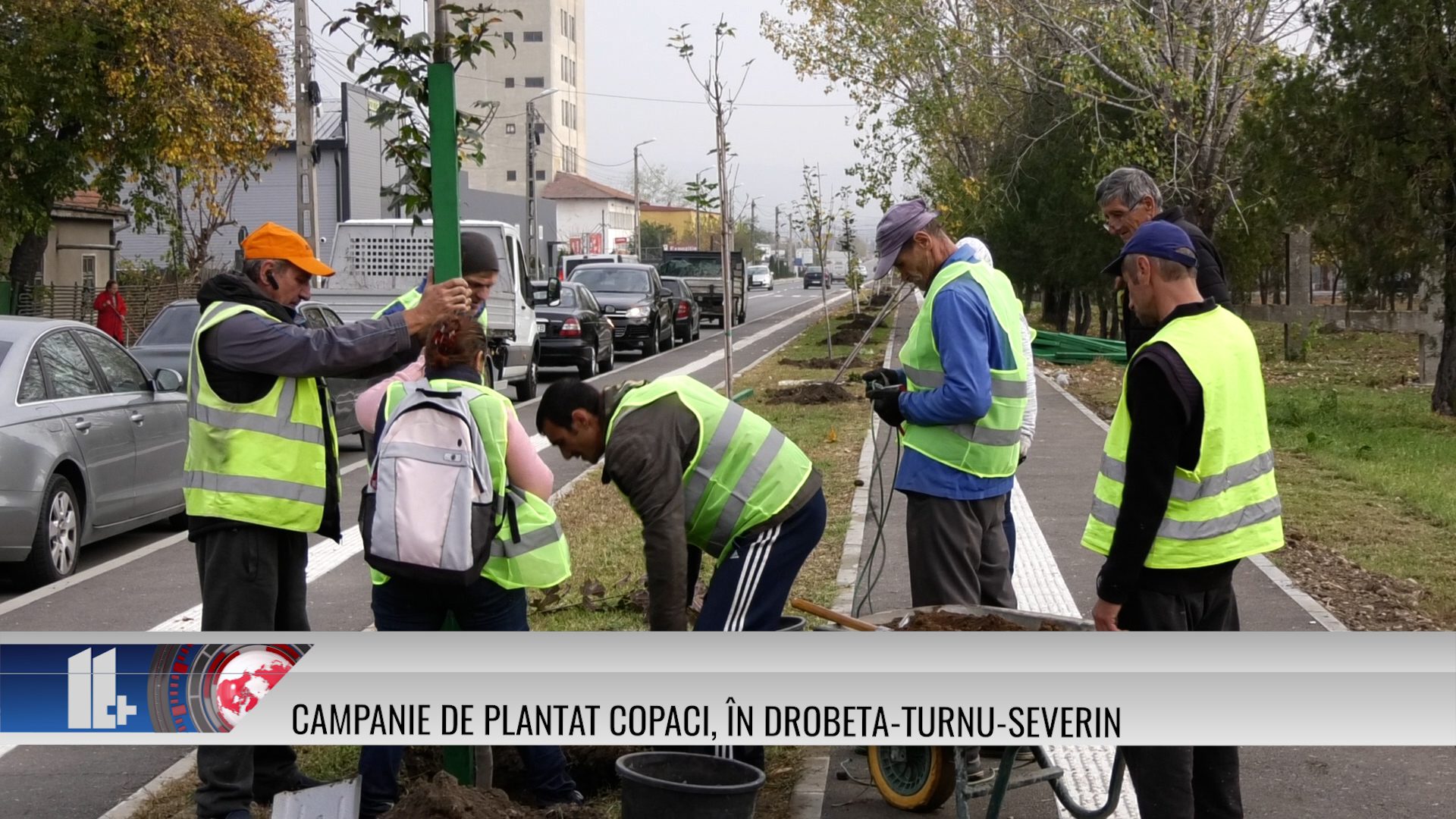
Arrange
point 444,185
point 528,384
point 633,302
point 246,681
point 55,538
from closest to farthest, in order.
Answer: point 246,681 < point 444,185 < point 55,538 < point 528,384 < point 633,302

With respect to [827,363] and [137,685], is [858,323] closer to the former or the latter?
[827,363]

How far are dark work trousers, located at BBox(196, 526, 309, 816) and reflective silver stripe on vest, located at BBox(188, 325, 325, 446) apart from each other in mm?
319

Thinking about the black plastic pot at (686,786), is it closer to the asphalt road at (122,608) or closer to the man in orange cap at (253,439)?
the man in orange cap at (253,439)

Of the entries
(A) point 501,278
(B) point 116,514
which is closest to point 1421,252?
(A) point 501,278

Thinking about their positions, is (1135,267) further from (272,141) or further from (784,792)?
(272,141)

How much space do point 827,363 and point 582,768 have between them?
20.8m

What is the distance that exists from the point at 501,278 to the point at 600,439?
15494 millimetres

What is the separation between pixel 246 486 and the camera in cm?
481

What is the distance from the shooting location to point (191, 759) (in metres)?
5.81

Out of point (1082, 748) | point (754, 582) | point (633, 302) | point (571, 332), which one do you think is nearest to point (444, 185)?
point (754, 582)

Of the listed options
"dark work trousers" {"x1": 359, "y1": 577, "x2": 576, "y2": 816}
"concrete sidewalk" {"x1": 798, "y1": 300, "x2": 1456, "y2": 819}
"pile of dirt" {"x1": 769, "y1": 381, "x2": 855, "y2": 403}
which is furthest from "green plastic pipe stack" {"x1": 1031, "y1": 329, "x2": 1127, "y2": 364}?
"dark work trousers" {"x1": 359, "y1": 577, "x2": 576, "y2": 816}

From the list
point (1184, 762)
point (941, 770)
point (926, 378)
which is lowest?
point (941, 770)

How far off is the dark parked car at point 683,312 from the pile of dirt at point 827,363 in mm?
8035

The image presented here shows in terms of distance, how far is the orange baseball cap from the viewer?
507cm
